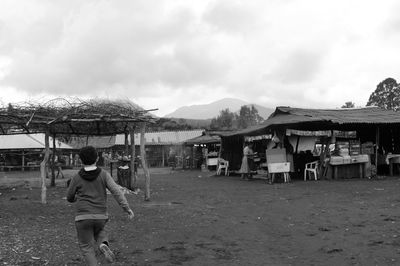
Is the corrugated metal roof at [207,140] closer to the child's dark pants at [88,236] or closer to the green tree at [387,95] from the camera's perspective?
the green tree at [387,95]

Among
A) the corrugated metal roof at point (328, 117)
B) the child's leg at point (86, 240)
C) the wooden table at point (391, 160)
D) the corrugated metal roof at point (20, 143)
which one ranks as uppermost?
the corrugated metal roof at point (328, 117)

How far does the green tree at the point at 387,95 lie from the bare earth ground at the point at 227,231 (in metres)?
30.0

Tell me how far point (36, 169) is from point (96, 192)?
3559cm

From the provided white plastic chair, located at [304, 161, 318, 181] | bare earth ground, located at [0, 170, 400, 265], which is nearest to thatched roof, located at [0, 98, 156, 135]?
bare earth ground, located at [0, 170, 400, 265]

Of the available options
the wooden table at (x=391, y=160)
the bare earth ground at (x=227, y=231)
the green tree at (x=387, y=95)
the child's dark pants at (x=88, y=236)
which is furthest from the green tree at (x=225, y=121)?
the child's dark pants at (x=88, y=236)

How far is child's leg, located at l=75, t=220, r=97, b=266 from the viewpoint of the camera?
471 centimetres

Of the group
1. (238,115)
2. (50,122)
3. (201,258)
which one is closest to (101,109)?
(50,122)

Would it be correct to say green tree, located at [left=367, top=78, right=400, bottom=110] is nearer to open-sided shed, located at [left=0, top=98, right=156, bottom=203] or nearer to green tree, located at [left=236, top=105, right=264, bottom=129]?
green tree, located at [left=236, top=105, right=264, bottom=129]

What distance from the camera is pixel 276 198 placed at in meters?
12.8

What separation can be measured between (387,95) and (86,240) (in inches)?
1619

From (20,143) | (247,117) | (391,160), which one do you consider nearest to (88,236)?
(391,160)

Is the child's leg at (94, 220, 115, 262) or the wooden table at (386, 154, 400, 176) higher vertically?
the wooden table at (386, 154, 400, 176)

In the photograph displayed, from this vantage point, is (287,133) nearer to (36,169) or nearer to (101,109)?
(101,109)

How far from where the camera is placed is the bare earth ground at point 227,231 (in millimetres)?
6125
